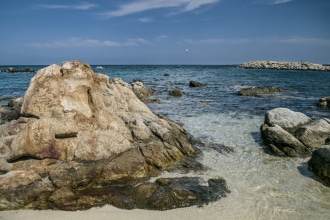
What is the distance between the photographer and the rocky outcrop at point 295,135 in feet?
37.7

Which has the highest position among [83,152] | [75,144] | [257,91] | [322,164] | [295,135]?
[75,144]

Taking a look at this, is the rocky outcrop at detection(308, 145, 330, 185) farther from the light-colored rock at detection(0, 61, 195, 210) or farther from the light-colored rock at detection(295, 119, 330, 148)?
the light-colored rock at detection(0, 61, 195, 210)

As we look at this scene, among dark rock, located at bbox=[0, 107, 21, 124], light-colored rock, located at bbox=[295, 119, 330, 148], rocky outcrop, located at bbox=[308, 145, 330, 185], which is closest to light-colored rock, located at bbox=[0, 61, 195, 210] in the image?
rocky outcrop, located at bbox=[308, 145, 330, 185]

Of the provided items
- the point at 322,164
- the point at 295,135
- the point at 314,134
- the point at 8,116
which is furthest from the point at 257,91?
the point at 8,116

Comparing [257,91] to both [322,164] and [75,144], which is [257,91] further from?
[75,144]

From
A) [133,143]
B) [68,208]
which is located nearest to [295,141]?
[133,143]

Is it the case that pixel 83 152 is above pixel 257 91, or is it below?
above

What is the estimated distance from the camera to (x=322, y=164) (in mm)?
9289

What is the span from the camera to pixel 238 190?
8375 millimetres

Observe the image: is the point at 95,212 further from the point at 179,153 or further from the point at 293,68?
the point at 293,68

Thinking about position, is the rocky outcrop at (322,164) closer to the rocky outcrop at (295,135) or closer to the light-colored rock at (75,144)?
the rocky outcrop at (295,135)

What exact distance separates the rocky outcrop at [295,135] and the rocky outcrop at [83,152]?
3.48 m

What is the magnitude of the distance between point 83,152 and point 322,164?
24.7ft

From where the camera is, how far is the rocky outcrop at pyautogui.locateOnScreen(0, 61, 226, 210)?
296 inches
